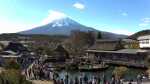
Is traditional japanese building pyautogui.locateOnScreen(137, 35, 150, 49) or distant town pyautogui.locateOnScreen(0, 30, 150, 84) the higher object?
traditional japanese building pyautogui.locateOnScreen(137, 35, 150, 49)

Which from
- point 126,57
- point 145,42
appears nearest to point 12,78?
point 126,57

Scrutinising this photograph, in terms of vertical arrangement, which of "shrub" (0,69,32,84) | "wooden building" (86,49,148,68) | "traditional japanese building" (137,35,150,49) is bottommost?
"wooden building" (86,49,148,68)

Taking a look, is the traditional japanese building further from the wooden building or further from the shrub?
the shrub

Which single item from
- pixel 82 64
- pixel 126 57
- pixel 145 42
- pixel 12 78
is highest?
pixel 145 42

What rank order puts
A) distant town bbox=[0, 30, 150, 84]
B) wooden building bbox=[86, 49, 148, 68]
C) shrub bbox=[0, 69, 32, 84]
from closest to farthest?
shrub bbox=[0, 69, 32, 84] → distant town bbox=[0, 30, 150, 84] → wooden building bbox=[86, 49, 148, 68]

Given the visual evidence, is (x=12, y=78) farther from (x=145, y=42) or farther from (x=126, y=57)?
(x=145, y=42)

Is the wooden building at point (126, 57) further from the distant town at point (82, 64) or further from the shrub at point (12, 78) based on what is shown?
the shrub at point (12, 78)

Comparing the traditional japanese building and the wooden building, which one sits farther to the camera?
the traditional japanese building

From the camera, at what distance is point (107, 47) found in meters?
57.3

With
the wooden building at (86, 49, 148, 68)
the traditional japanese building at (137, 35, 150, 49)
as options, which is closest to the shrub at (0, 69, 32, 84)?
the wooden building at (86, 49, 148, 68)

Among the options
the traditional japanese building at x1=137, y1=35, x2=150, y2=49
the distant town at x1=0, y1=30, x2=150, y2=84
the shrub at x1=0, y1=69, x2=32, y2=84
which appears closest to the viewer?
the shrub at x1=0, y1=69, x2=32, y2=84

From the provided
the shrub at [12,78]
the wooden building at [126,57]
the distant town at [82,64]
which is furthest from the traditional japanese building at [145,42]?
the shrub at [12,78]

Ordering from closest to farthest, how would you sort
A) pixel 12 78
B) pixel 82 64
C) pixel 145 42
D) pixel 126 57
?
pixel 12 78 < pixel 82 64 < pixel 126 57 < pixel 145 42

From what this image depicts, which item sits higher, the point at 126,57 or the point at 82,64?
the point at 126,57
